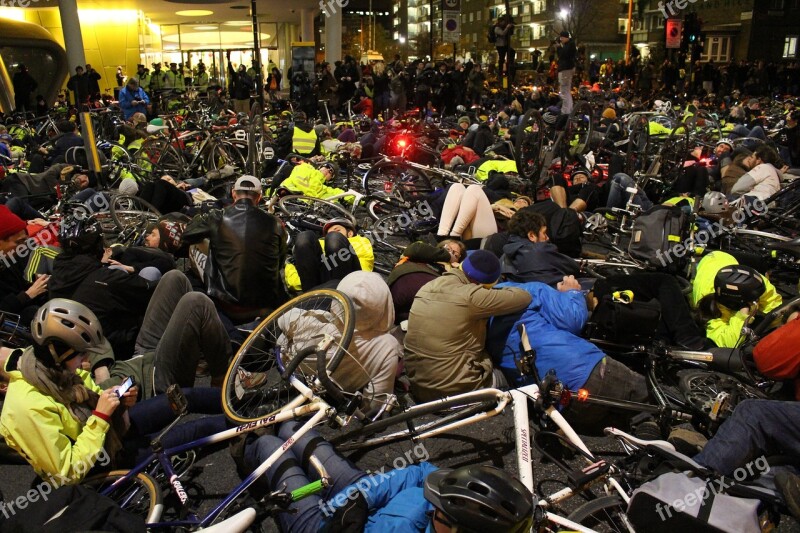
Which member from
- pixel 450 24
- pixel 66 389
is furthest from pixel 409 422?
pixel 450 24

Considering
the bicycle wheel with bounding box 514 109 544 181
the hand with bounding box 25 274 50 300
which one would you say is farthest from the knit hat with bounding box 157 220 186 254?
the bicycle wheel with bounding box 514 109 544 181

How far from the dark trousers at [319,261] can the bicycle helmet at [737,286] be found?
3.17 meters

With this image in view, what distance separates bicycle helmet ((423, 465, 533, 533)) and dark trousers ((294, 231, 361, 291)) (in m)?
3.56

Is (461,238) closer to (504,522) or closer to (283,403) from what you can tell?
(283,403)

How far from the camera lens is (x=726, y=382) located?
171 inches

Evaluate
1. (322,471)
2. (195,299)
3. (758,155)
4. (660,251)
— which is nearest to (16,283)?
(195,299)

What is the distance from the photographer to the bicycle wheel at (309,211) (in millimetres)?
7434

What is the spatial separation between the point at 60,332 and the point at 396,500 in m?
1.82

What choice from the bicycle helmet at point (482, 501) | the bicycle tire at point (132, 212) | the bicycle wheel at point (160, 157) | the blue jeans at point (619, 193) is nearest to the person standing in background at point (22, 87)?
the bicycle wheel at point (160, 157)

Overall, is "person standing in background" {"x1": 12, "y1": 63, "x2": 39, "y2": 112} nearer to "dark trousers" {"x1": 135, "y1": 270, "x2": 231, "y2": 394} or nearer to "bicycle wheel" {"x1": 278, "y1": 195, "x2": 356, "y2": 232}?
"bicycle wheel" {"x1": 278, "y1": 195, "x2": 356, "y2": 232}

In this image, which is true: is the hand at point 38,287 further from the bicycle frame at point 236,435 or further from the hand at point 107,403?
the hand at point 107,403

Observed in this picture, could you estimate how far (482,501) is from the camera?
196 cm

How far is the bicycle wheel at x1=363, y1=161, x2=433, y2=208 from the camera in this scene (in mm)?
8875

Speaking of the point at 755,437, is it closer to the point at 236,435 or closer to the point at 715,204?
the point at 236,435
